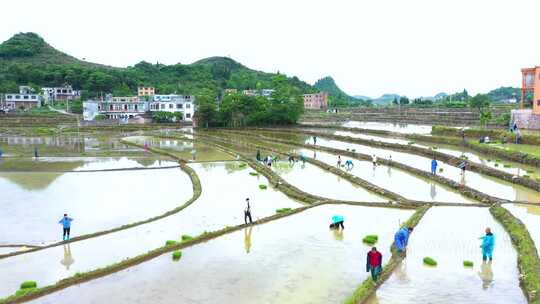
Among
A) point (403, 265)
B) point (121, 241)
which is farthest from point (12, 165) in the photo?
point (403, 265)

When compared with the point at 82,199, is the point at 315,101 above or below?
above

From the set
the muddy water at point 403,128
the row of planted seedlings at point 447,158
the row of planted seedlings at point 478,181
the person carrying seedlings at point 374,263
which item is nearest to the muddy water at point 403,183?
the row of planted seedlings at point 478,181

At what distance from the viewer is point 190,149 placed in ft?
163

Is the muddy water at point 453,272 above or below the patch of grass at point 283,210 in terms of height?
below

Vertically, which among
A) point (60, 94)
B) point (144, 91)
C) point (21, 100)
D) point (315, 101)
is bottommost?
point (315, 101)

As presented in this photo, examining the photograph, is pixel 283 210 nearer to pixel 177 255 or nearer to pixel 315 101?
pixel 177 255

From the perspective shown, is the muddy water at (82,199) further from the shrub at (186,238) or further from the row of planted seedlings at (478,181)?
the row of planted seedlings at (478,181)

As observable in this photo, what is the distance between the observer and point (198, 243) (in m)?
16.6

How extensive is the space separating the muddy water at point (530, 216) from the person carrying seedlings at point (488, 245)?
2.36 meters

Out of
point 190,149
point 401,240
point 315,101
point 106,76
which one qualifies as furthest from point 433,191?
point 106,76

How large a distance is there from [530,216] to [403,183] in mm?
8942

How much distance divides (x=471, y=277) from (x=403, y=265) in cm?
189

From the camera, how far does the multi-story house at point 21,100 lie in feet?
340

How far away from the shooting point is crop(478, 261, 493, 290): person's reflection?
39.1 ft
